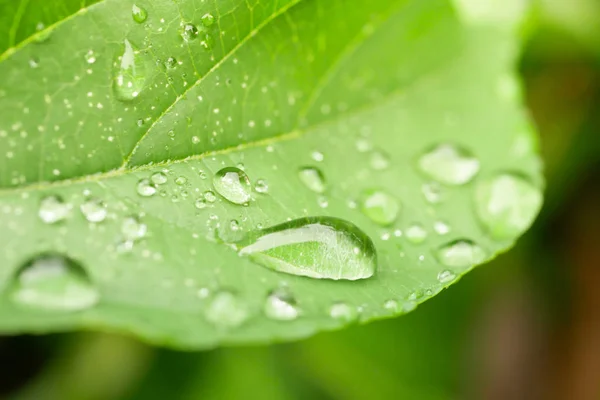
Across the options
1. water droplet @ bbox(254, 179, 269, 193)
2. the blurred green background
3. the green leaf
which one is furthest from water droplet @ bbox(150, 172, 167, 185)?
the blurred green background

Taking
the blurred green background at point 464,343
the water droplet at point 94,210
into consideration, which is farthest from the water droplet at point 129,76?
the blurred green background at point 464,343

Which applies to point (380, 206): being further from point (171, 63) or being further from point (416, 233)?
point (171, 63)

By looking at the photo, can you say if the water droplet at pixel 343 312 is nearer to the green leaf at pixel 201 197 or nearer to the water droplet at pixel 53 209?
the green leaf at pixel 201 197

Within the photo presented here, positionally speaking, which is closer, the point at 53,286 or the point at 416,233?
the point at 53,286

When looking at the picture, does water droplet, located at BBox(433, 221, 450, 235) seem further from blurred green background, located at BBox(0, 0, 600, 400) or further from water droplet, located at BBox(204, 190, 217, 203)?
blurred green background, located at BBox(0, 0, 600, 400)

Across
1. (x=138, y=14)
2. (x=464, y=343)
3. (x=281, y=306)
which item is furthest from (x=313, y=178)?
(x=464, y=343)
